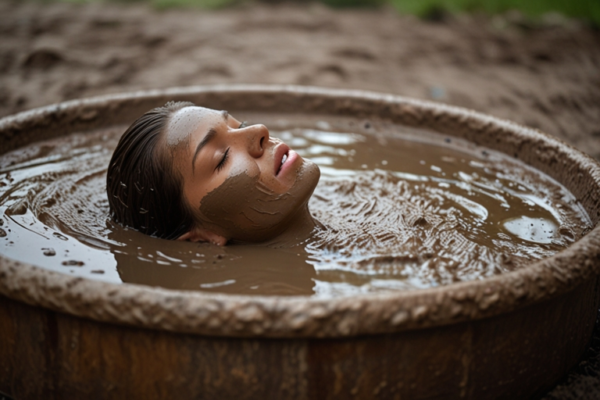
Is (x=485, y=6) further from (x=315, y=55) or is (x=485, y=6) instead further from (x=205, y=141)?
(x=205, y=141)

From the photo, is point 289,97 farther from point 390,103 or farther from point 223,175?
point 223,175

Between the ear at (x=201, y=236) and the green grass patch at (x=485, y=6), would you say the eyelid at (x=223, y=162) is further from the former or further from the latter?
the green grass patch at (x=485, y=6)

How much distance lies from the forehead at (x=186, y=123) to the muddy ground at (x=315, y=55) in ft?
9.48

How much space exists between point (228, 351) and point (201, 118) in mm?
908

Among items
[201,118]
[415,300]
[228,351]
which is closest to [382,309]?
[415,300]

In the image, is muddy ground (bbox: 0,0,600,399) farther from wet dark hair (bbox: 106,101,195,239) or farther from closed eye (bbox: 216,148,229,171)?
closed eye (bbox: 216,148,229,171)

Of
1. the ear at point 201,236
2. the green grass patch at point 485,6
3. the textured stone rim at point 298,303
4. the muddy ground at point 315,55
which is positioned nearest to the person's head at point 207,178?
the ear at point 201,236

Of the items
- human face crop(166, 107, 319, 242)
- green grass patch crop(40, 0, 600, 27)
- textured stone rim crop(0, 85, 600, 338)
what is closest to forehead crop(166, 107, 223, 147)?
human face crop(166, 107, 319, 242)

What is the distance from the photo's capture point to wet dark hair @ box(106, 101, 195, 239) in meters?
2.17

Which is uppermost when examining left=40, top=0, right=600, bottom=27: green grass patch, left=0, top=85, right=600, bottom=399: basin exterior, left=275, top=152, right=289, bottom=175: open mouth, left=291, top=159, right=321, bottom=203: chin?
left=40, top=0, right=600, bottom=27: green grass patch

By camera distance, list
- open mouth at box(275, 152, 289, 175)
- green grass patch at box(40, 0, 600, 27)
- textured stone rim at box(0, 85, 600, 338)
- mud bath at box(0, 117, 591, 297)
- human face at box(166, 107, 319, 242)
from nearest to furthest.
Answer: textured stone rim at box(0, 85, 600, 338)
mud bath at box(0, 117, 591, 297)
human face at box(166, 107, 319, 242)
open mouth at box(275, 152, 289, 175)
green grass patch at box(40, 0, 600, 27)

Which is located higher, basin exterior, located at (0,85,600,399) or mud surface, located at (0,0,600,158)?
mud surface, located at (0,0,600,158)

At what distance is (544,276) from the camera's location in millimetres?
1710

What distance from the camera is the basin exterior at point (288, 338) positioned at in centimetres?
153
